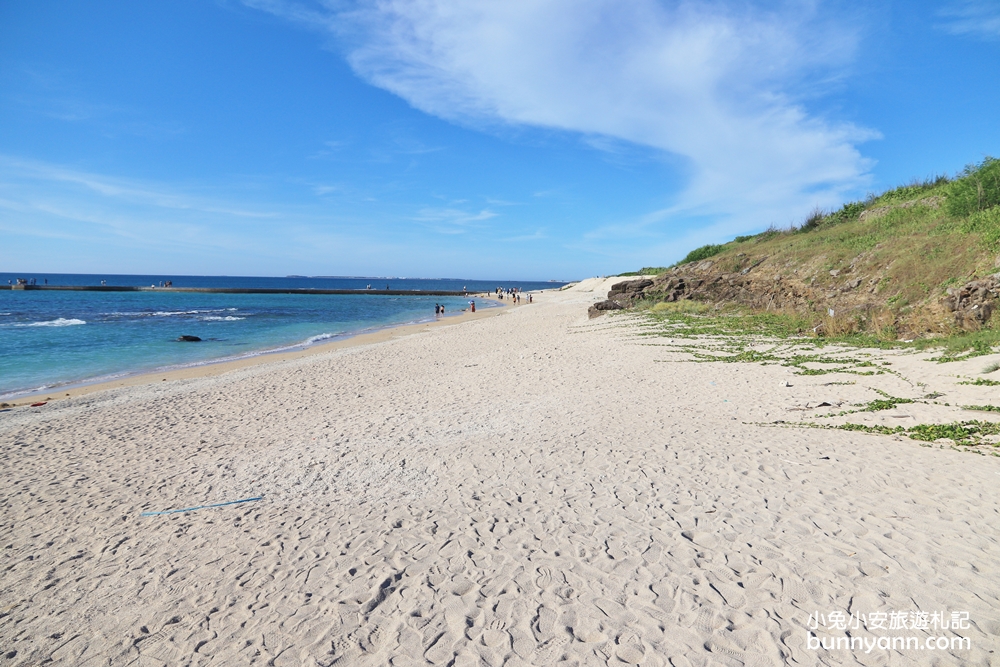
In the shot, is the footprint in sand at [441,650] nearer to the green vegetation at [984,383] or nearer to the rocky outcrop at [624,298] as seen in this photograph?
the green vegetation at [984,383]

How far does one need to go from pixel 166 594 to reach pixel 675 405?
8.31m

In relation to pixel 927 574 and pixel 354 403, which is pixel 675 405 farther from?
pixel 354 403

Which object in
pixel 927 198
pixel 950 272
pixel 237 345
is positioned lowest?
pixel 237 345

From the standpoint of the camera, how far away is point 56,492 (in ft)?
23.2

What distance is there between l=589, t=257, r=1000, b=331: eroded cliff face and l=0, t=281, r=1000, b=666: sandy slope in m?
3.96

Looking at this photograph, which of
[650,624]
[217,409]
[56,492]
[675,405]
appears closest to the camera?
[650,624]

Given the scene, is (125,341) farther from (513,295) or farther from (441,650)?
(513,295)

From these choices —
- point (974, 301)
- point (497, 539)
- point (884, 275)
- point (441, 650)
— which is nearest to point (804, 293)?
point (884, 275)

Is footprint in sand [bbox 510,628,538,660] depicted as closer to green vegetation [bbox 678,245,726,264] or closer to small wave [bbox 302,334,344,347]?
small wave [bbox 302,334,344,347]

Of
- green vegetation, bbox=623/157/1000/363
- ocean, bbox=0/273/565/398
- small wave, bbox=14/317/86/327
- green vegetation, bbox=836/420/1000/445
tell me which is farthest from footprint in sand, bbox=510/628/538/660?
small wave, bbox=14/317/86/327

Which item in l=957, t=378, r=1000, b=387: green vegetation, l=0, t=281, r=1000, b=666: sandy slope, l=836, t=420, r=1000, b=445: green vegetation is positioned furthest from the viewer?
l=957, t=378, r=1000, b=387: green vegetation

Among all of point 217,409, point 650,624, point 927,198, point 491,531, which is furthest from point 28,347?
point 927,198

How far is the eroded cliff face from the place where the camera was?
12.2 meters

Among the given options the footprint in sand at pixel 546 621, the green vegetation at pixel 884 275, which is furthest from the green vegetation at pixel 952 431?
the footprint in sand at pixel 546 621
